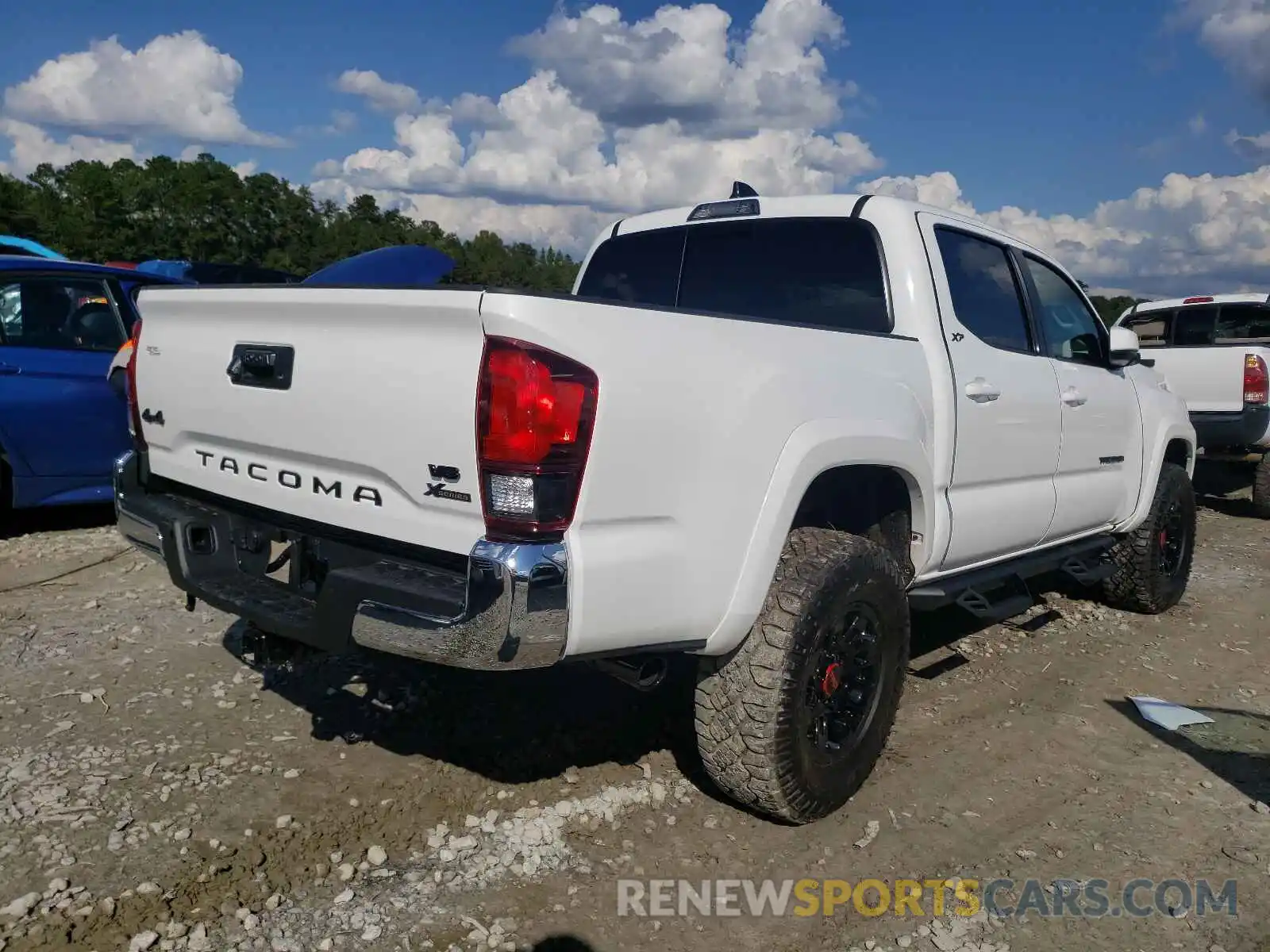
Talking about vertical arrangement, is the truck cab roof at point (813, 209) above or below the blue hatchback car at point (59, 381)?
above

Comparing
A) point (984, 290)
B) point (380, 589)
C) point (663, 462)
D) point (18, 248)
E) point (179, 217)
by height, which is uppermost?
point (179, 217)

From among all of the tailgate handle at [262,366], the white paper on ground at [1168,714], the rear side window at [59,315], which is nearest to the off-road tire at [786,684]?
the tailgate handle at [262,366]

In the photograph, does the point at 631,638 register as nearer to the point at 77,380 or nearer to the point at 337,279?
the point at 337,279

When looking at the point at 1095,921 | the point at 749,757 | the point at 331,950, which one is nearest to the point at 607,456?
the point at 749,757

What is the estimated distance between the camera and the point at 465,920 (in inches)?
101

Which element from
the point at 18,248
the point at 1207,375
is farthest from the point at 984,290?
the point at 18,248

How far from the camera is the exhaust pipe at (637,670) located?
2.72 m

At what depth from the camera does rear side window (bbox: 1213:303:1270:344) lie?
9.49m

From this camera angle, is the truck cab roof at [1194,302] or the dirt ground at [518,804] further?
the truck cab roof at [1194,302]

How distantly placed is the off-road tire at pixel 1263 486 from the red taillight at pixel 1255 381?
23.5 inches

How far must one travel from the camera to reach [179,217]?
2443 inches

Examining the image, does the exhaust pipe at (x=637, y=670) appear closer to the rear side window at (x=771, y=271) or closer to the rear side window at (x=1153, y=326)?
the rear side window at (x=771, y=271)

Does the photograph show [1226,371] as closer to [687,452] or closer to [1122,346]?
[1122,346]

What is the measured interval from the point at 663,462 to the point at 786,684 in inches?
32.6
